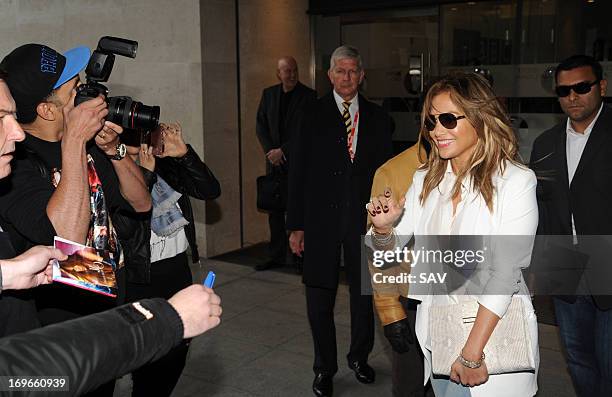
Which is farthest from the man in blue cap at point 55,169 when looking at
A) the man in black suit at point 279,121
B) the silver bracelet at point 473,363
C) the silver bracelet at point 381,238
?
the man in black suit at point 279,121

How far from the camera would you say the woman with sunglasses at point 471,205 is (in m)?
2.87

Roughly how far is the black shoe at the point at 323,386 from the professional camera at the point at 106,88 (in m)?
2.33

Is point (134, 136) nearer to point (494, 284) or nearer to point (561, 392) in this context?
point (494, 284)

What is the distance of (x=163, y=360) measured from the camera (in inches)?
154

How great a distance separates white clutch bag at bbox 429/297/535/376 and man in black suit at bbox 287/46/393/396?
2007mm

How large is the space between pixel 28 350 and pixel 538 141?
141 inches

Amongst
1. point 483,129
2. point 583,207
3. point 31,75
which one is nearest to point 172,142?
point 31,75

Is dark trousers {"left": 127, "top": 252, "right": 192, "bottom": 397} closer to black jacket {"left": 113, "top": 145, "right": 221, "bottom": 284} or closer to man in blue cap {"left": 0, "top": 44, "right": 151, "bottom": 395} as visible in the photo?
black jacket {"left": 113, "top": 145, "right": 221, "bottom": 284}

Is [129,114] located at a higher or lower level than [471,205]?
higher

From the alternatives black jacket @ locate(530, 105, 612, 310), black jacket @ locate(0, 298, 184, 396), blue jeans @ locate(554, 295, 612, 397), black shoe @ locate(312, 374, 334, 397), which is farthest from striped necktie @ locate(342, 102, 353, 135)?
black jacket @ locate(0, 298, 184, 396)

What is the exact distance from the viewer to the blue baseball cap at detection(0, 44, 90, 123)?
9.41 feet

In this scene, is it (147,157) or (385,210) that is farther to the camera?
(147,157)

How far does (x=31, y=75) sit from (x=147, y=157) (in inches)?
46.3

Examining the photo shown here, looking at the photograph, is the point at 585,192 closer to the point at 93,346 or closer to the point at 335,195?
the point at 335,195
